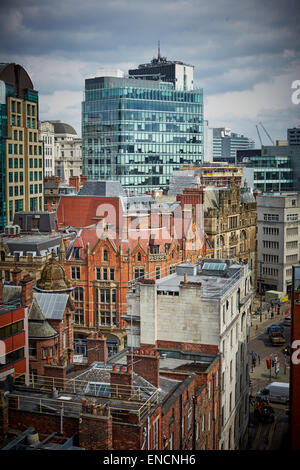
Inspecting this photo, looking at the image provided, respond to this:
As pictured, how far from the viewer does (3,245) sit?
65.0 m

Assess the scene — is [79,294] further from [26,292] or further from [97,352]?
[97,352]

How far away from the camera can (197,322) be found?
39.7m

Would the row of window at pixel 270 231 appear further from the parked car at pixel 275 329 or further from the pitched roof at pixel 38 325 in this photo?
the pitched roof at pixel 38 325

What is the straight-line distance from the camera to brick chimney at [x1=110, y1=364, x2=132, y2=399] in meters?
28.3

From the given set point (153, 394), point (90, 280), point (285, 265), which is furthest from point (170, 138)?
point (153, 394)

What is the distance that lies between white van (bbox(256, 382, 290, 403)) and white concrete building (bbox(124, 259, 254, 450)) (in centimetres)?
1201

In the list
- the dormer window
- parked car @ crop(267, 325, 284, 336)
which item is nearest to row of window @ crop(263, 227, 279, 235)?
parked car @ crop(267, 325, 284, 336)

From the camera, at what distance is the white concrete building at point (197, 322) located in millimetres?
39425

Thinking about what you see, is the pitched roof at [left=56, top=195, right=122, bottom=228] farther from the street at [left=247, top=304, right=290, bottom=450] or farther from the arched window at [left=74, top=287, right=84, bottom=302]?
the street at [left=247, top=304, right=290, bottom=450]

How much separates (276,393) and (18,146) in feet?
179

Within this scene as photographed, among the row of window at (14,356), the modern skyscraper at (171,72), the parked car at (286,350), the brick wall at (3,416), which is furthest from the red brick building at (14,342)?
the modern skyscraper at (171,72)

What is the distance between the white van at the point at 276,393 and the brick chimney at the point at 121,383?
102 feet
